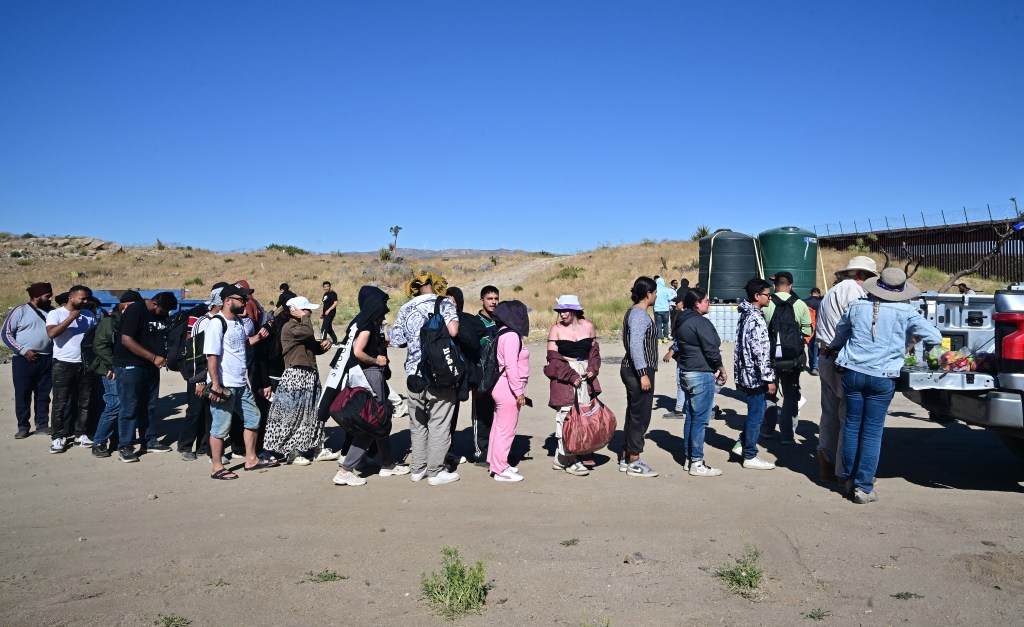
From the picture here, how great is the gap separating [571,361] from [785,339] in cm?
274

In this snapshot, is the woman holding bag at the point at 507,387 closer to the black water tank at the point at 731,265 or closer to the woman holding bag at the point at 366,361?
the woman holding bag at the point at 366,361

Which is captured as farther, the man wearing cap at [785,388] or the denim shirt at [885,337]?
the man wearing cap at [785,388]

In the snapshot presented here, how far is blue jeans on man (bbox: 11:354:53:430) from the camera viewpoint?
919 cm

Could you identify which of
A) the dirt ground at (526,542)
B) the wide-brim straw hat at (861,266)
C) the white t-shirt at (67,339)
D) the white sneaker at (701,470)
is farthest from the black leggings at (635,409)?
the white t-shirt at (67,339)

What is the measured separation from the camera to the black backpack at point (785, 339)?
27.3 feet

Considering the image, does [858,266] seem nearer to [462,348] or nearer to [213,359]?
[462,348]

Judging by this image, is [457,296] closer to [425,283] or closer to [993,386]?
[425,283]

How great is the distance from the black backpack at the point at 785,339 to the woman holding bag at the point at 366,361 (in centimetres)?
423

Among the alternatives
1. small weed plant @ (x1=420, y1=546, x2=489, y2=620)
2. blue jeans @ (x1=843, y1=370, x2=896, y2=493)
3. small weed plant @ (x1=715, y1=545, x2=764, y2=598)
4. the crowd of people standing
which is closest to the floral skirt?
the crowd of people standing

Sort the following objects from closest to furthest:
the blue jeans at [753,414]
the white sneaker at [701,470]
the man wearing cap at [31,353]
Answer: the white sneaker at [701,470] < the blue jeans at [753,414] < the man wearing cap at [31,353]

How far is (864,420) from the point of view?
6.19 meters

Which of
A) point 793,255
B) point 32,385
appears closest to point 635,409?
point 32,385

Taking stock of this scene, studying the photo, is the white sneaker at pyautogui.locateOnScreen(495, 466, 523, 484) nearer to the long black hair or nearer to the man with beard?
the long black hair

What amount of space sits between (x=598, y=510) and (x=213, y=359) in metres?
3.77
